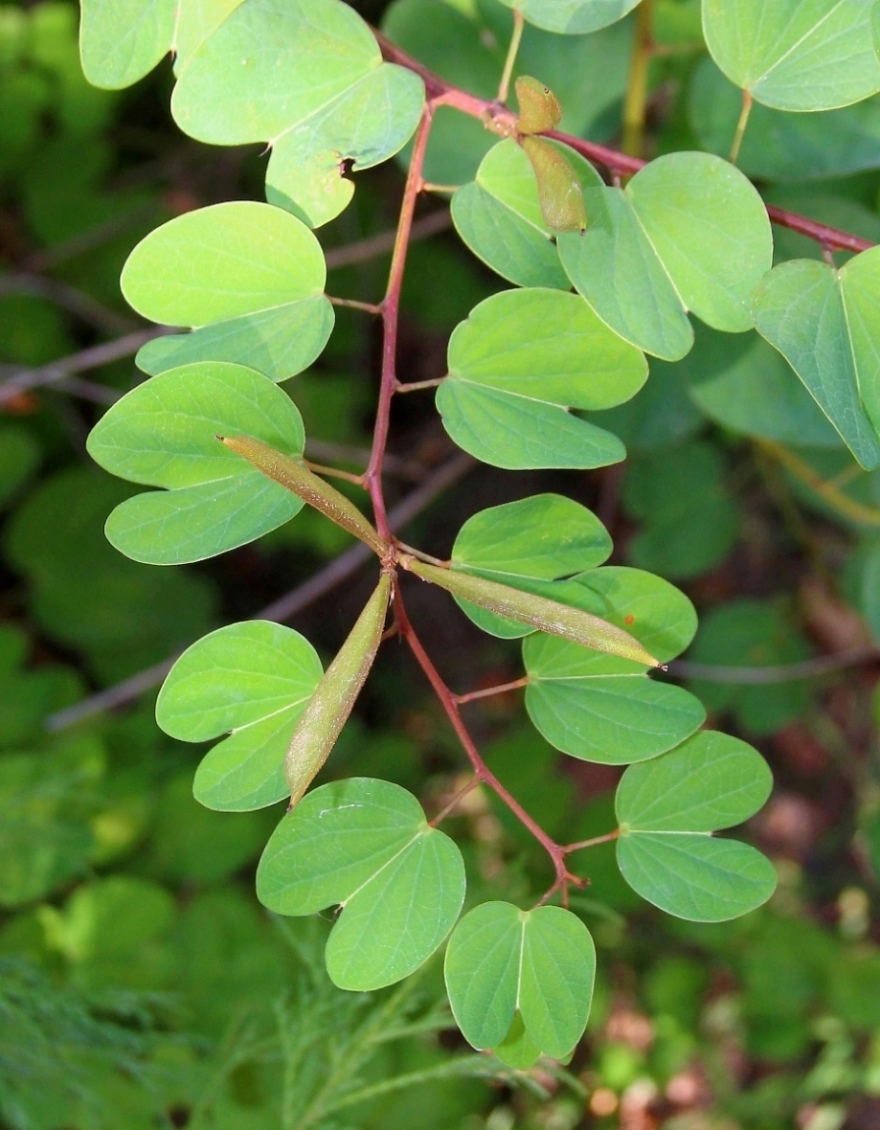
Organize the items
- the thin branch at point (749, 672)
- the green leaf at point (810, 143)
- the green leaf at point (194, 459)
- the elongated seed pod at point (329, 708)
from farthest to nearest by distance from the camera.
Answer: the thin branch at point (749, 672) → the green leaf at point (810, 143) → the green leaf at point (194, 459) → the elongated seed pod at point (329, 708)

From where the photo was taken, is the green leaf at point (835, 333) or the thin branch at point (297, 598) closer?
the green leaf at point (835, 333)

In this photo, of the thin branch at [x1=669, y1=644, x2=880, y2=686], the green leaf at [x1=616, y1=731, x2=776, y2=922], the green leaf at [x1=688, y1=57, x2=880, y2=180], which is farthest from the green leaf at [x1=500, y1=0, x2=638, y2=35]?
the thin branch at [x1=669, y1=644, x2=880, y2=686]

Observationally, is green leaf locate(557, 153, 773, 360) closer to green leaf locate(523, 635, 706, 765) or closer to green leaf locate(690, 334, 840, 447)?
green leaf locate(523, 635, 706, 765)

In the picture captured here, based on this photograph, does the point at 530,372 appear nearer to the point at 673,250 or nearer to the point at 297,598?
the point at 673,250

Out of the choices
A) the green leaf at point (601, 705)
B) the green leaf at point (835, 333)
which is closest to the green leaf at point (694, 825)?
the green leaf at point (601, 705)

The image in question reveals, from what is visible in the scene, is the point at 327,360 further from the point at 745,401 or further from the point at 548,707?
the point at 548,707

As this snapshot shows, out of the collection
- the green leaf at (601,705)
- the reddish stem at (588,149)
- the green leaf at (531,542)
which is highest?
the reddish stem at (588,149)

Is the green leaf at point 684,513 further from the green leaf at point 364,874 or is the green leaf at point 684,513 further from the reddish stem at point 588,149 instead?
the green leaf at point 364,874

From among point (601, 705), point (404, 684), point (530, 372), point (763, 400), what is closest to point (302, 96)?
point (530, 372)
